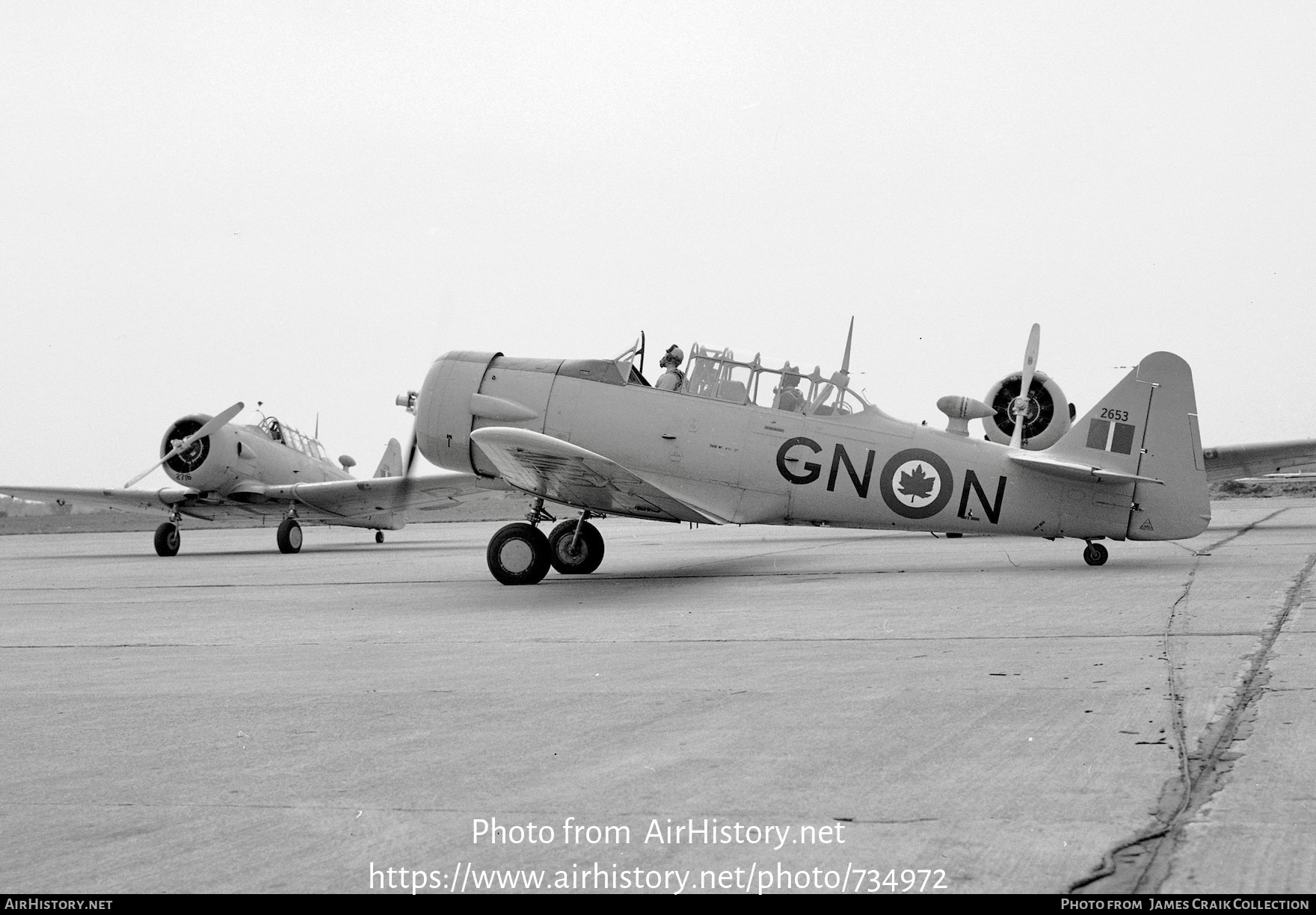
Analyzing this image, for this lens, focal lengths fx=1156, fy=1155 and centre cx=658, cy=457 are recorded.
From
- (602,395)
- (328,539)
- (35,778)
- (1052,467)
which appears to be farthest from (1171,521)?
(328,539)

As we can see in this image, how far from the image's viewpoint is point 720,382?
12.6m

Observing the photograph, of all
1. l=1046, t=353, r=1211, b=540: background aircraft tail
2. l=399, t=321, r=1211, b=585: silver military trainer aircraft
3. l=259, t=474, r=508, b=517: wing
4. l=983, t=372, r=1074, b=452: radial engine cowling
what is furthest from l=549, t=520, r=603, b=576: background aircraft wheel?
l=983, t=372, r=1074, b=452: radial engine cowling

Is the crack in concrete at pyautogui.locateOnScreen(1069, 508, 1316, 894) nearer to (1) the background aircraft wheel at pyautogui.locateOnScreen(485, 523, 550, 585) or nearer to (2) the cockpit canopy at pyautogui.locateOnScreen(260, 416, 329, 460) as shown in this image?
(1) the background aircraft wheel at pyautogui.locateOnScreen(485, 523, 550, 585)

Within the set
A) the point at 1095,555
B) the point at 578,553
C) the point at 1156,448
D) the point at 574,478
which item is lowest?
the point at 578,553

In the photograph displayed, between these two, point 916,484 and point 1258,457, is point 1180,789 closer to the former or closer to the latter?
point 916,484

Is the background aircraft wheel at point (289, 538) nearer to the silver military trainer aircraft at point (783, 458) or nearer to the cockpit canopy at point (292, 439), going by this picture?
the cockpit canopy at point (292, 439)

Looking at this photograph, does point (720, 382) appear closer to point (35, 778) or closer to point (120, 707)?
point (120, 707)

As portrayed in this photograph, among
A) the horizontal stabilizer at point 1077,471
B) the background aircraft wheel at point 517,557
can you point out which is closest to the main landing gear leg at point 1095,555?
the horizontal stabilizer at point 1077,471

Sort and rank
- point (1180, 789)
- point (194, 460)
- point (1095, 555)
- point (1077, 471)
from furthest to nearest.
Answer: point (194, 460) → point (1095, 555) → point (1077, 471) → point (1180, 789)

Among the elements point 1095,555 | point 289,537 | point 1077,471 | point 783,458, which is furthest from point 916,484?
point 289,537

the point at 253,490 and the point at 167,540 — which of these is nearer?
the point at 167,540

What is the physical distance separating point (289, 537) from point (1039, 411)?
13909 millimetres

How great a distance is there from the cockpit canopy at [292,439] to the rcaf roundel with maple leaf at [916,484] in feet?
53.3

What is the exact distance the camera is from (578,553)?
1277 centimetres
